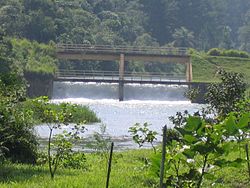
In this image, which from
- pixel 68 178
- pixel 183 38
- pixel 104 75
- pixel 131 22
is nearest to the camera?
pixel 68 178

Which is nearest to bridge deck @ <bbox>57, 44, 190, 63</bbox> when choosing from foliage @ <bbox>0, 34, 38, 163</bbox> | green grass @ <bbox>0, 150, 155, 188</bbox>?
foliage @ <bbox>0, 34, 38, 163</bbox>

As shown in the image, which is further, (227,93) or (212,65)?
(212,65)

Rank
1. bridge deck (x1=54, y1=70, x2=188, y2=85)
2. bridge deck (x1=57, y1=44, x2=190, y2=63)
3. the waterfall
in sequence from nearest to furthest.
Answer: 1. the waterfall
2. bridge deck (x1=54, y1=70, x2=188, y2=85)
3. bridge deck (x1=57, y1=44, x2=190, y2=63)

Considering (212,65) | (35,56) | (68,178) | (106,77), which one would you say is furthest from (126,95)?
(68,178)

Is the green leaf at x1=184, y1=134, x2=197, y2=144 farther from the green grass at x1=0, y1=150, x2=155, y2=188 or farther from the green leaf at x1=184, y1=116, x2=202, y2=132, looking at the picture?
the green grass at x1=0, y1=150, x2=155, y2=188

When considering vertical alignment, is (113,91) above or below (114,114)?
above

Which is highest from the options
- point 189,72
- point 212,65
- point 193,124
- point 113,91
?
point 193,124

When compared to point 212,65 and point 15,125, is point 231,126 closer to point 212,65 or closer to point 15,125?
point 15,125

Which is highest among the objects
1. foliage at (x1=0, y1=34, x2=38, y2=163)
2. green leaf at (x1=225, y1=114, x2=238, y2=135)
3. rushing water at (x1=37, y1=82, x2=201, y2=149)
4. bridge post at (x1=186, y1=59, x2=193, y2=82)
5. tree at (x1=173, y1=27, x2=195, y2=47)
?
tree at (x1=173, y1=27, x2=195, y2=47)

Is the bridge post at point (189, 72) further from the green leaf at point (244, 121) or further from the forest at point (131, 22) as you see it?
the green leaf at point (244, 121)

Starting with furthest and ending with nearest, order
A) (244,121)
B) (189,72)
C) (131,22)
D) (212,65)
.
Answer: (131,22) → (212,65) → (189,72) → (244,121)

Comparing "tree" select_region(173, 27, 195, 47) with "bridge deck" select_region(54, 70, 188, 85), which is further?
"tree" select_region(173, 27, 195, 47)

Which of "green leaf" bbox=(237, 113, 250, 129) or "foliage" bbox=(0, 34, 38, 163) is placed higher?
"green leaf" bbox=(237, 113, 250, 129)

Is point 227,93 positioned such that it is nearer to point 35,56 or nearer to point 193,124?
point 193,124
